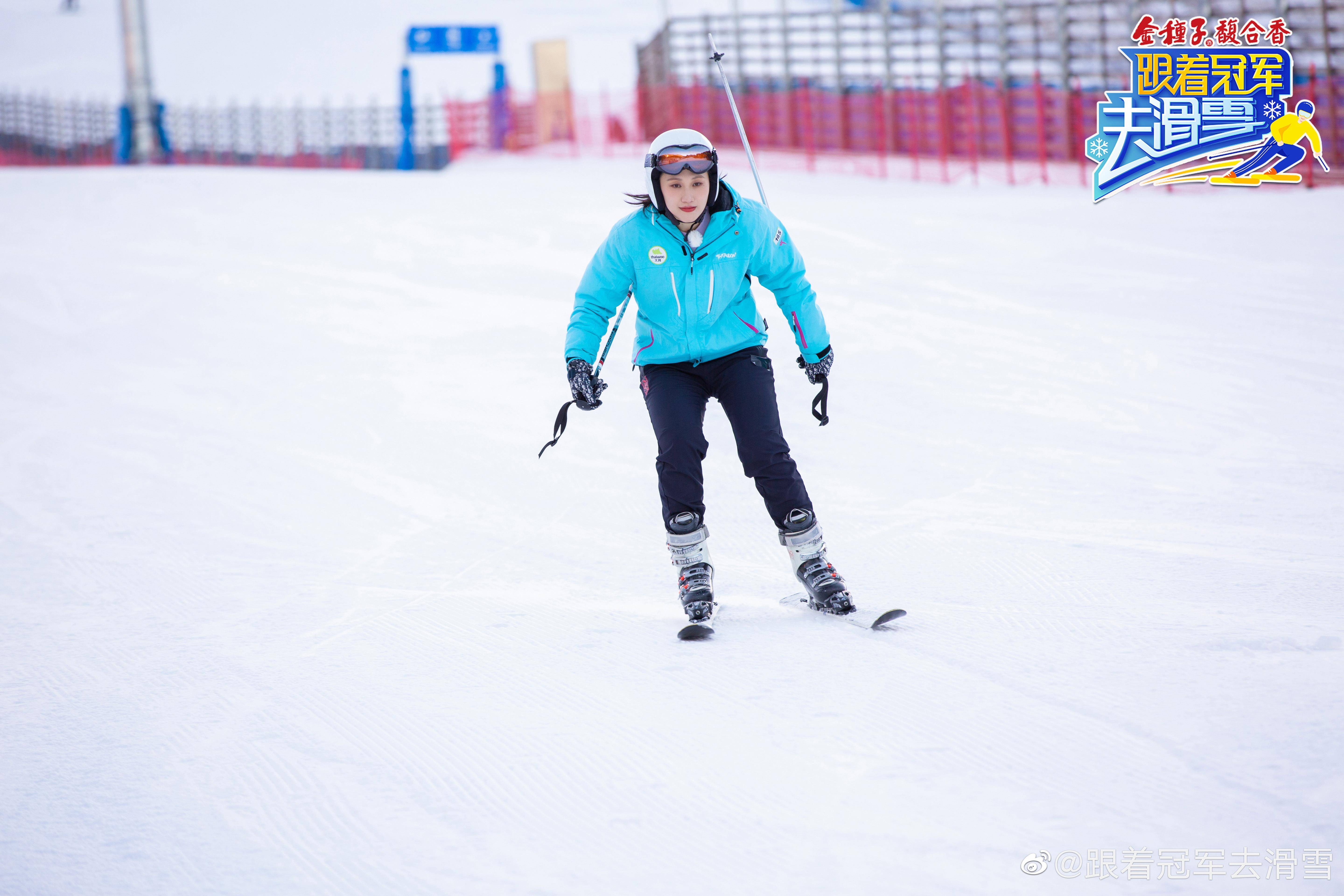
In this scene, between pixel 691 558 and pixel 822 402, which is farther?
pixel 822 402

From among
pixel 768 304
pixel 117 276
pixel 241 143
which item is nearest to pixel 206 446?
pixel 768 304

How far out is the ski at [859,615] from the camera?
346 cm

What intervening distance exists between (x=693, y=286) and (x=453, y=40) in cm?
1914

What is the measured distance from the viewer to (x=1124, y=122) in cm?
1263

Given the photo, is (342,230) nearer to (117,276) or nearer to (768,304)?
(117,276)

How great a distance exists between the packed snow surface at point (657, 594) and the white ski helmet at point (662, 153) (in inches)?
50.2

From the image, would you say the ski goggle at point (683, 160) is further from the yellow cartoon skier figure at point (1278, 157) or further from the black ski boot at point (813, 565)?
the yellow cartoon skier figure at point (1278, 157)

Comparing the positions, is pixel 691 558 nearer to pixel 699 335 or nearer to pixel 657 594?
pixel 657 594

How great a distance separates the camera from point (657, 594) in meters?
3.99

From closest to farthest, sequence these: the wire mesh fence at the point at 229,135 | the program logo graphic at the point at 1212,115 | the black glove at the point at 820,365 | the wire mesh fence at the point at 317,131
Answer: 1. the black glove at the point at 820,365
2. the program logo graphic at the point at 1212,115
3. the wire mesh fence at the point at 317,131
4. the wire mesh fence at the point at 229,135

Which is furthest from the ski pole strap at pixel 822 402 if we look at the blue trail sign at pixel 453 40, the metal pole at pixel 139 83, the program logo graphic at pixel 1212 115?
the metal pole at pixel 139 83

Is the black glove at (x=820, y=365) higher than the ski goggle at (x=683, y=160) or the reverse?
the reverse

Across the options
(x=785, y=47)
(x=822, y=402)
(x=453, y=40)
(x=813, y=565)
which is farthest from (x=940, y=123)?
(x=813, y=565)

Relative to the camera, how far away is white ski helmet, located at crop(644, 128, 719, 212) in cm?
347
